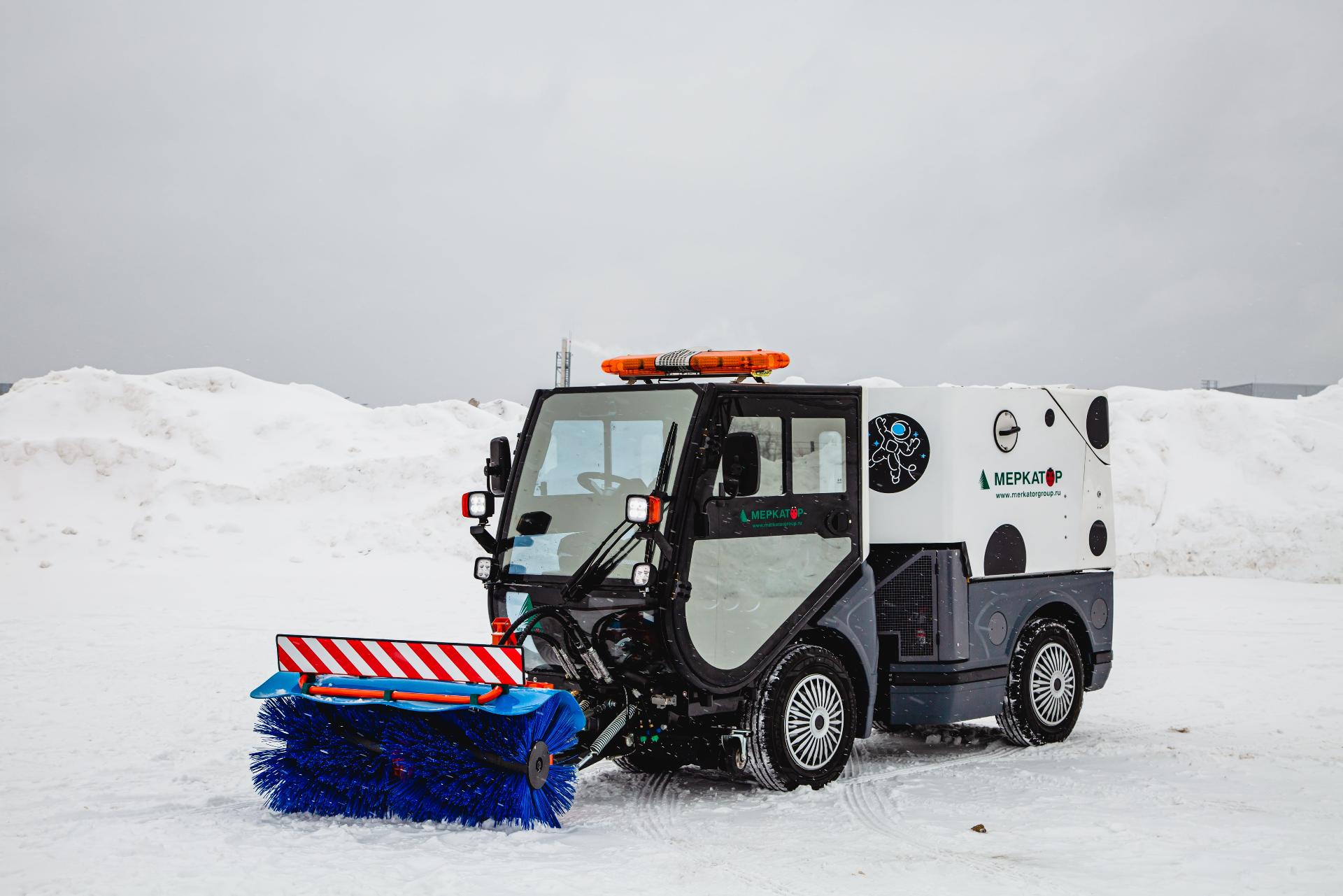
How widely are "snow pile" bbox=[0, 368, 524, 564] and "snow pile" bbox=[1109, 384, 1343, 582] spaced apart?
12.4m

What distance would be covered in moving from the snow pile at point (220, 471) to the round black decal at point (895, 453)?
1680 centimetres

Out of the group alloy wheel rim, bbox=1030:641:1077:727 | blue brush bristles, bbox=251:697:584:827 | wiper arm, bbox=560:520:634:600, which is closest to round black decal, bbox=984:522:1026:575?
alloy wheel rim, bbox=1030:641:1077:727

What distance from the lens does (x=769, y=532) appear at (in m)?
7.79

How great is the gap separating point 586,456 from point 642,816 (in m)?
2.06

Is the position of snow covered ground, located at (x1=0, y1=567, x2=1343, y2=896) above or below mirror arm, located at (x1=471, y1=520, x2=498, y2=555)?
below

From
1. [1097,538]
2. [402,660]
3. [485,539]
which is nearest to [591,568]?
[485,539]

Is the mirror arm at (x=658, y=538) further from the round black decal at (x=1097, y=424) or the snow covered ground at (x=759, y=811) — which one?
the round black decal at (x=1097, y=424)

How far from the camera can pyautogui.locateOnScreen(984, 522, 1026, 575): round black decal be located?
30.1ft

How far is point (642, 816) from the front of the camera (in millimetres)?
7320

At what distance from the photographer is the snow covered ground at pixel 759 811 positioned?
605cm

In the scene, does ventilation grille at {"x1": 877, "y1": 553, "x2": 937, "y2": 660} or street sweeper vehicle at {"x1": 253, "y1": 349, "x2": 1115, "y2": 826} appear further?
ventilation grille at {"x1": 877, "y1": 553, "x2": 937, "y2": 660}

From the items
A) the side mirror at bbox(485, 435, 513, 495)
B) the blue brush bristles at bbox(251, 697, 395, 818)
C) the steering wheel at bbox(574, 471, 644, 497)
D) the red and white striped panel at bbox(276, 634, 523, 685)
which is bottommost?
the blue brush bristles at bbox(251, 697, 395, 818)

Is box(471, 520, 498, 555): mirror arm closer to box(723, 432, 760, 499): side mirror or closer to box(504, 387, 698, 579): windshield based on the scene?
box(504, 387, 698, 579): windshield

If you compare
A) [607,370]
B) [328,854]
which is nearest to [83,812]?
[328,854]
